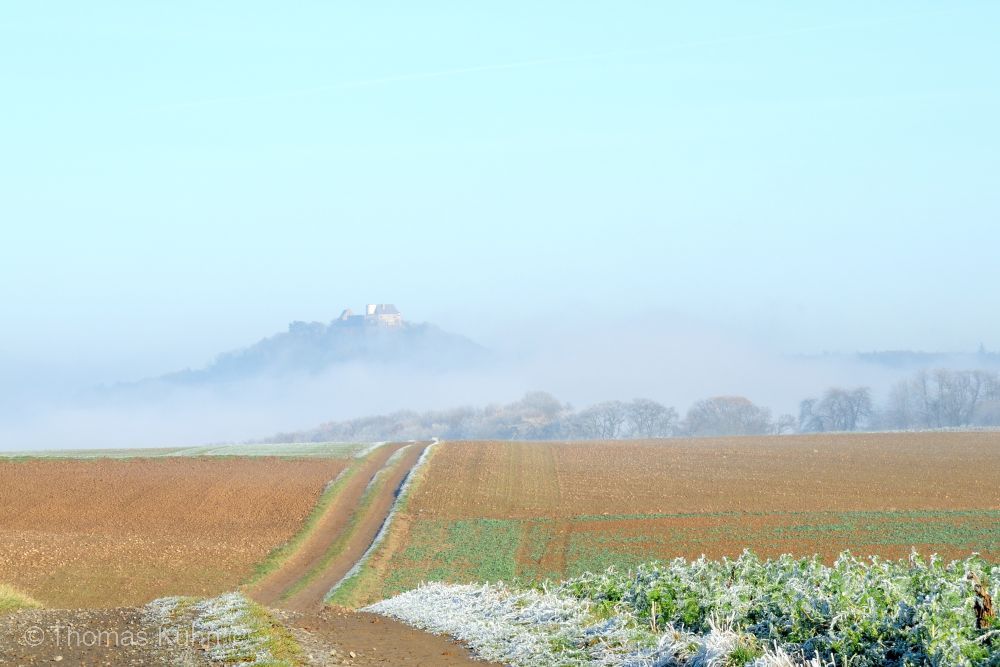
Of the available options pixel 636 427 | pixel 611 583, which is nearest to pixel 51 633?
pixel 611 583

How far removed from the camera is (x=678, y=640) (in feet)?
36.0

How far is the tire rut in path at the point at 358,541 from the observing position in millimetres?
31062

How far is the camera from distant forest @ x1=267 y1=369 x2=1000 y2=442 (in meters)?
147

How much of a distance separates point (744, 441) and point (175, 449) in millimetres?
48670

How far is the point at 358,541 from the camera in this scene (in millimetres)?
42312

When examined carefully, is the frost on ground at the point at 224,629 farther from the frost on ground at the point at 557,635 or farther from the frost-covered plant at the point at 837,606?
the frost-covered plant at the point at 837,606

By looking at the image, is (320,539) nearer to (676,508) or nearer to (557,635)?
(676,508)

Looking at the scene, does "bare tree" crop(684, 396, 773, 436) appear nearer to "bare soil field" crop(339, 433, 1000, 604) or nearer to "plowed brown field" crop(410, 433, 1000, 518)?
"plowed brown field" crop(410, 433, 1000, 518)

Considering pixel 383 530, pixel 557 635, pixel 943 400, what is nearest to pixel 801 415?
pixel 943 400

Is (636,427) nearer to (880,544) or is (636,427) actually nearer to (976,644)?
(880,544)

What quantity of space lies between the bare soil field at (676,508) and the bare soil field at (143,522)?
19.7ft

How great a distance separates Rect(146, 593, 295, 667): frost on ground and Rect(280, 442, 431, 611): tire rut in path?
6.20m

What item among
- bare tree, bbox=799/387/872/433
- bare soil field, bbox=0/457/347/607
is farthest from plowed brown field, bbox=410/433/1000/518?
bare tree, bbox=799/387/872/433
